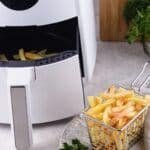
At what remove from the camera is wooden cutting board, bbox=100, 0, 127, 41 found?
96cm

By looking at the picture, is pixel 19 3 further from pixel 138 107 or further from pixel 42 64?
pixel 138 107

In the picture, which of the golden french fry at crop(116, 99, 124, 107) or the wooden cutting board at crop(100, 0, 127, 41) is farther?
the wooden cutting board at crop(100, 0, 127, 41)

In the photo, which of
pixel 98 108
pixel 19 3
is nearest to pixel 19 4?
pixel 19 3

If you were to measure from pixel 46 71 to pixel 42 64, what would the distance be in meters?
0.01

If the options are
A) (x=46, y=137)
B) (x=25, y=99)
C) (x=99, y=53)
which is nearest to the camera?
(x=25, y=99)

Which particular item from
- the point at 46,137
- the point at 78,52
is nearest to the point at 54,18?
the point at 78,52

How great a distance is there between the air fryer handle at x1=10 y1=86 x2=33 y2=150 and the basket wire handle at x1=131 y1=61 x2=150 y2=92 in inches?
9.2

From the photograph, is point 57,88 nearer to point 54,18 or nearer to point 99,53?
point 54,18

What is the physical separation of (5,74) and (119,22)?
34cm

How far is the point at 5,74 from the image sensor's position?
73 cm

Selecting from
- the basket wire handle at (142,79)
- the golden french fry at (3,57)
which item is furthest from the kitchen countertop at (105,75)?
the golden french fry at (3,57)

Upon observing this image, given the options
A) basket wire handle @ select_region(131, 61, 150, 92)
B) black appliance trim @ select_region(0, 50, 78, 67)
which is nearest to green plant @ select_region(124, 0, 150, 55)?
basket wire handle @ select_region(131, 61, 150, 92)

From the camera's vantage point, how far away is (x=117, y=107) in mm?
685

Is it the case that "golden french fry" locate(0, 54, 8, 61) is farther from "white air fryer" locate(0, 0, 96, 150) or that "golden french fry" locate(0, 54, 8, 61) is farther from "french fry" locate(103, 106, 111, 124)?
"french fry" locate(103, 106, 111, 124)
